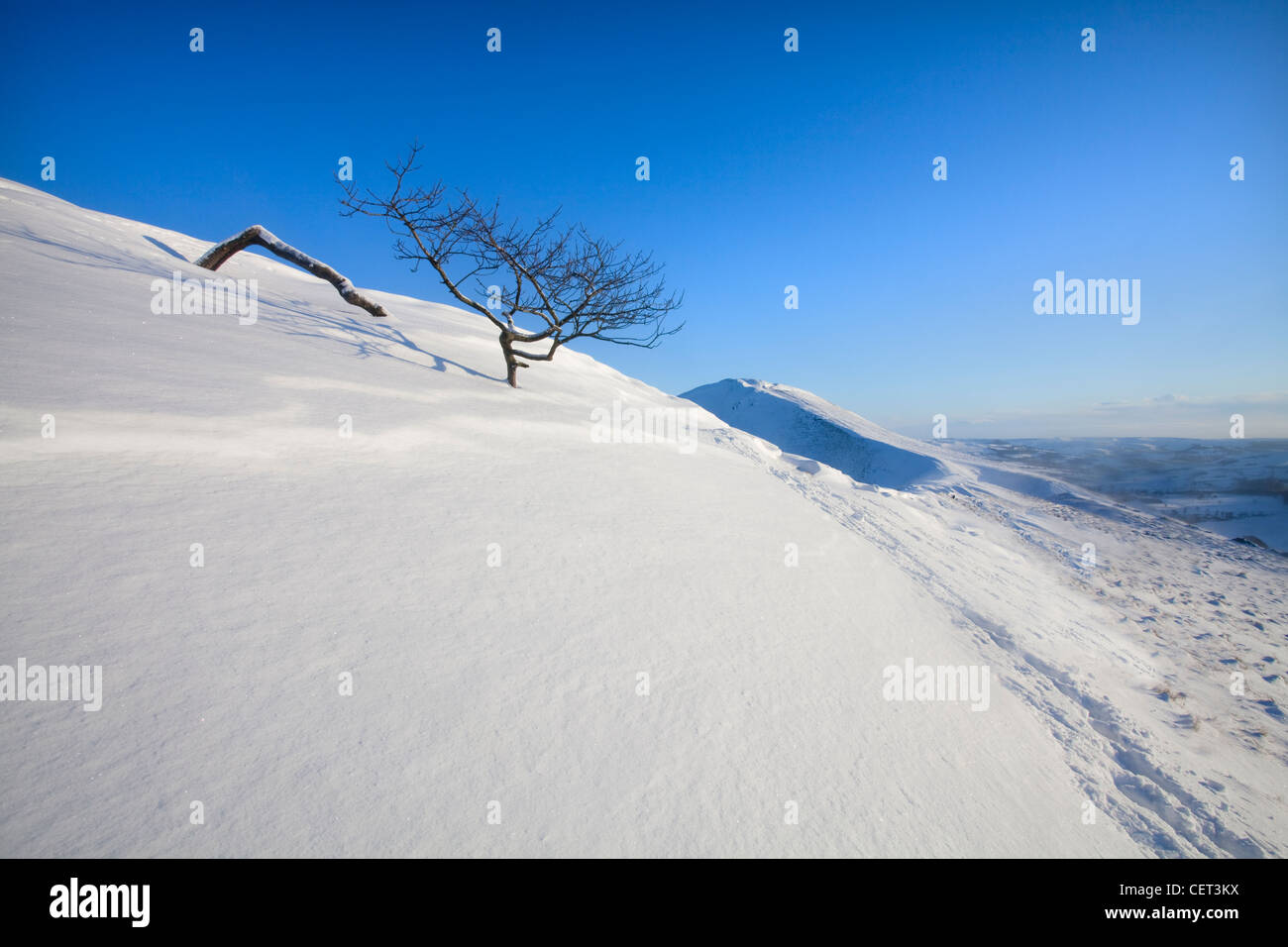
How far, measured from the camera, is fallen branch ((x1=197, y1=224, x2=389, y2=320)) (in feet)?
25.9

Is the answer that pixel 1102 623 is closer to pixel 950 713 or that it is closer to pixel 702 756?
pixel 950 713

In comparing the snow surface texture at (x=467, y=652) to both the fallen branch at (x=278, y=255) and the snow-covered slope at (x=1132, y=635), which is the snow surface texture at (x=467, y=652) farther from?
the fallen branch at (x=278, y=255)

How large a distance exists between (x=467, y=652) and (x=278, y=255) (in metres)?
9.09

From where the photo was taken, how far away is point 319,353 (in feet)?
17.8

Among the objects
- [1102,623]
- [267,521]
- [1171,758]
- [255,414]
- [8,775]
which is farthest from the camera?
[1102,623]

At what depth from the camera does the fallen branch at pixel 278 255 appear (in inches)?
311

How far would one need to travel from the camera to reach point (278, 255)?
26.4 feet

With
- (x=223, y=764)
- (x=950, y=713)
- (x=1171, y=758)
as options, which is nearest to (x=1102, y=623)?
(x=1171, y=758)

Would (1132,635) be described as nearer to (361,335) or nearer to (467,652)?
(467,652)

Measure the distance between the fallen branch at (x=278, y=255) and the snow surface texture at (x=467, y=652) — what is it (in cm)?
257

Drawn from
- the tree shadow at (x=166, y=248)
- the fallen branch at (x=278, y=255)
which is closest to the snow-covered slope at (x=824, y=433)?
the fallen branch at (x=278, y=255)

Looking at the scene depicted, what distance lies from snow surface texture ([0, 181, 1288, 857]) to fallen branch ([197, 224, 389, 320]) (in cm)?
257

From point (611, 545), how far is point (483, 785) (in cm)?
195

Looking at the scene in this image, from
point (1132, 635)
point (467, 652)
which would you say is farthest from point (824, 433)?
point (467, 652)
